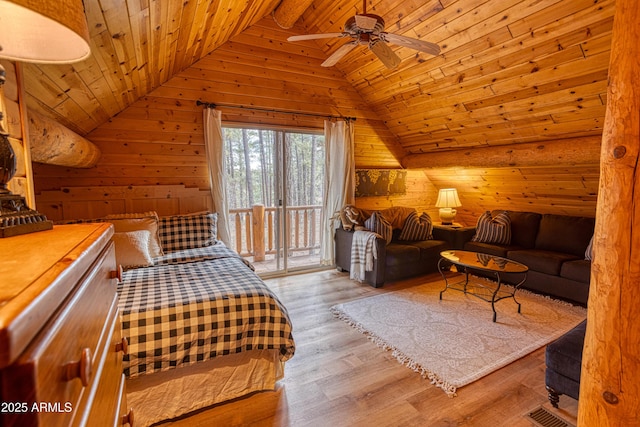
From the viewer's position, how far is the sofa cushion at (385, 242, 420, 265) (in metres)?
4.01

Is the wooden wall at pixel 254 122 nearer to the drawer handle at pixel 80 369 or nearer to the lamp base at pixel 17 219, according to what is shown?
the lamp base at pixel 17 219

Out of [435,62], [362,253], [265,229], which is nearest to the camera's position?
[435,62]

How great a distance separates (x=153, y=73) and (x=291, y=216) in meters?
3.02

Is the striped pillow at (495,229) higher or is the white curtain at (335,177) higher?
the white curtain at (335,177)

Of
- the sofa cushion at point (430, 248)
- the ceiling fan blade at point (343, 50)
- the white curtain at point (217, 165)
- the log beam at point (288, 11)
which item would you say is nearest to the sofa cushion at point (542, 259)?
the sofa cushion at point (430, 248)

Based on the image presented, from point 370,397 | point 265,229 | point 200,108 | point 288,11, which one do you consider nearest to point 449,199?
point 265,229

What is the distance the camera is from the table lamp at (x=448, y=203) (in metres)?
4.91

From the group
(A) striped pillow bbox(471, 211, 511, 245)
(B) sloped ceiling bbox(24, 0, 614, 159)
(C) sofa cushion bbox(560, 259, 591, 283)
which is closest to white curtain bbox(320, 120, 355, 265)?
(B) sloped ceiling bbox(24, 0, 614, 159)

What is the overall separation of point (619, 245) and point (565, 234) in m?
3.42

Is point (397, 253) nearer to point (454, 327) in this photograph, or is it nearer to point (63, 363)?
point (454, 327)

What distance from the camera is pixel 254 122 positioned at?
4.15 metres

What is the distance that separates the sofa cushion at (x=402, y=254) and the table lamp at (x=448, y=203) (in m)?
1.14

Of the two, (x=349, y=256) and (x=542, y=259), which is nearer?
(x=542, y=259)

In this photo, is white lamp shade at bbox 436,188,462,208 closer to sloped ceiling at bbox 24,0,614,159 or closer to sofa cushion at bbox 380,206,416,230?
sofa cushion at bbox 380,206,416,230
